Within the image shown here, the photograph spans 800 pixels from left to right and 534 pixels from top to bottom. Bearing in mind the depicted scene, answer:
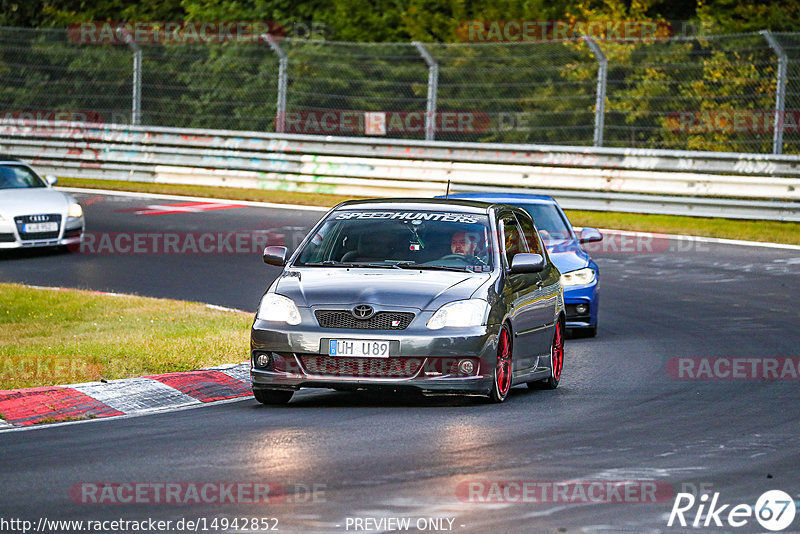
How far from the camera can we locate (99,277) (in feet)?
61.9

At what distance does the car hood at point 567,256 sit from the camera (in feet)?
49.4

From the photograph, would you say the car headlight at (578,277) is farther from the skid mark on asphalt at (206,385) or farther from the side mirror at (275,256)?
the skid mark on asphalt at (206,385)

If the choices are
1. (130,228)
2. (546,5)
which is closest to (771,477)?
(130,228)

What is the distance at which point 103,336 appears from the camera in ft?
44.5

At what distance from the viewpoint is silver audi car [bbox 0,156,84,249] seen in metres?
20.6

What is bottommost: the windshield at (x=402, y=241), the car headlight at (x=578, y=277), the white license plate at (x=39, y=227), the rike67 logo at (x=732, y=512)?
the white license plate at (x=39, y=227)

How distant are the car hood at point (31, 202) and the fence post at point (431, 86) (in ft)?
24.0

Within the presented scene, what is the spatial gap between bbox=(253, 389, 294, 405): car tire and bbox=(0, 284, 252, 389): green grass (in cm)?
136

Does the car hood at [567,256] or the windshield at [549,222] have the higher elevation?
the windshield at [549,222]

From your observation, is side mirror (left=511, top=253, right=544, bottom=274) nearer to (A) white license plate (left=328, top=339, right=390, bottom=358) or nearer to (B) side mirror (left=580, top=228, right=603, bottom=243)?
(A) white license plate (left=328, top=339, right=390, bottom=358)

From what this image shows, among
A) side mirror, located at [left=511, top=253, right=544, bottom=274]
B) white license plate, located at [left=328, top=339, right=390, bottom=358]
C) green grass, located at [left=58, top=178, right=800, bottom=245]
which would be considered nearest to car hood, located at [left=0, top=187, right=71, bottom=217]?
green grass, located at [left=58, top=178, right=800, bottom=245]

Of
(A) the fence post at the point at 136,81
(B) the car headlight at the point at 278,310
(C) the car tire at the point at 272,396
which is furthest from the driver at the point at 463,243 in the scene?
(A) the fence post at the point at 136,81

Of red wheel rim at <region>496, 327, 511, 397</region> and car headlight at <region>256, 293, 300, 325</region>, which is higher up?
car headlight at <region>256, 293, 300, 325</region>

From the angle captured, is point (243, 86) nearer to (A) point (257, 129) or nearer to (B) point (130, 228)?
(A) point (257, 129)
